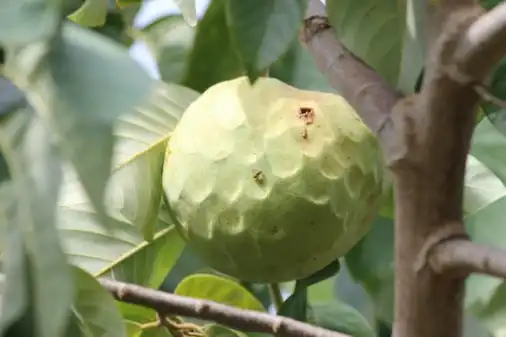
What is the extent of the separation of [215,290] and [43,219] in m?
0.48

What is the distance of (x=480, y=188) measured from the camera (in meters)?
0.68

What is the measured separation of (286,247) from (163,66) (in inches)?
12.3

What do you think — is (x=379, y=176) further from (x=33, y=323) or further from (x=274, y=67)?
(x=33, y=323)

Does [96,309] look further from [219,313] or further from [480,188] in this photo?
[480,188]

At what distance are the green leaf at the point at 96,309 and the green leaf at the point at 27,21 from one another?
24 cm

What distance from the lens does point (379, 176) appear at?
2.01ft

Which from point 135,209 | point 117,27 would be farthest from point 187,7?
point 117,27

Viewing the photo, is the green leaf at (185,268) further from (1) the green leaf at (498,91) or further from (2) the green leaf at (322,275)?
(1) the green leaf at (498,91)

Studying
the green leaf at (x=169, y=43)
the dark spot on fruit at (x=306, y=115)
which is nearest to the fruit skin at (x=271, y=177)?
the dark spot on fruit at (x=306, y=115)

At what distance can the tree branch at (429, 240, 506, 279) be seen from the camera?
401 millimetres

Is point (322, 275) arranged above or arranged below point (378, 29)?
below

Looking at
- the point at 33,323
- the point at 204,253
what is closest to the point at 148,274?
the point at 204,253

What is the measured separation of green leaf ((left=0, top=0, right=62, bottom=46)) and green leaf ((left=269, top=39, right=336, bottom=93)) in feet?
1.34

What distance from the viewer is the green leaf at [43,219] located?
0.28m
